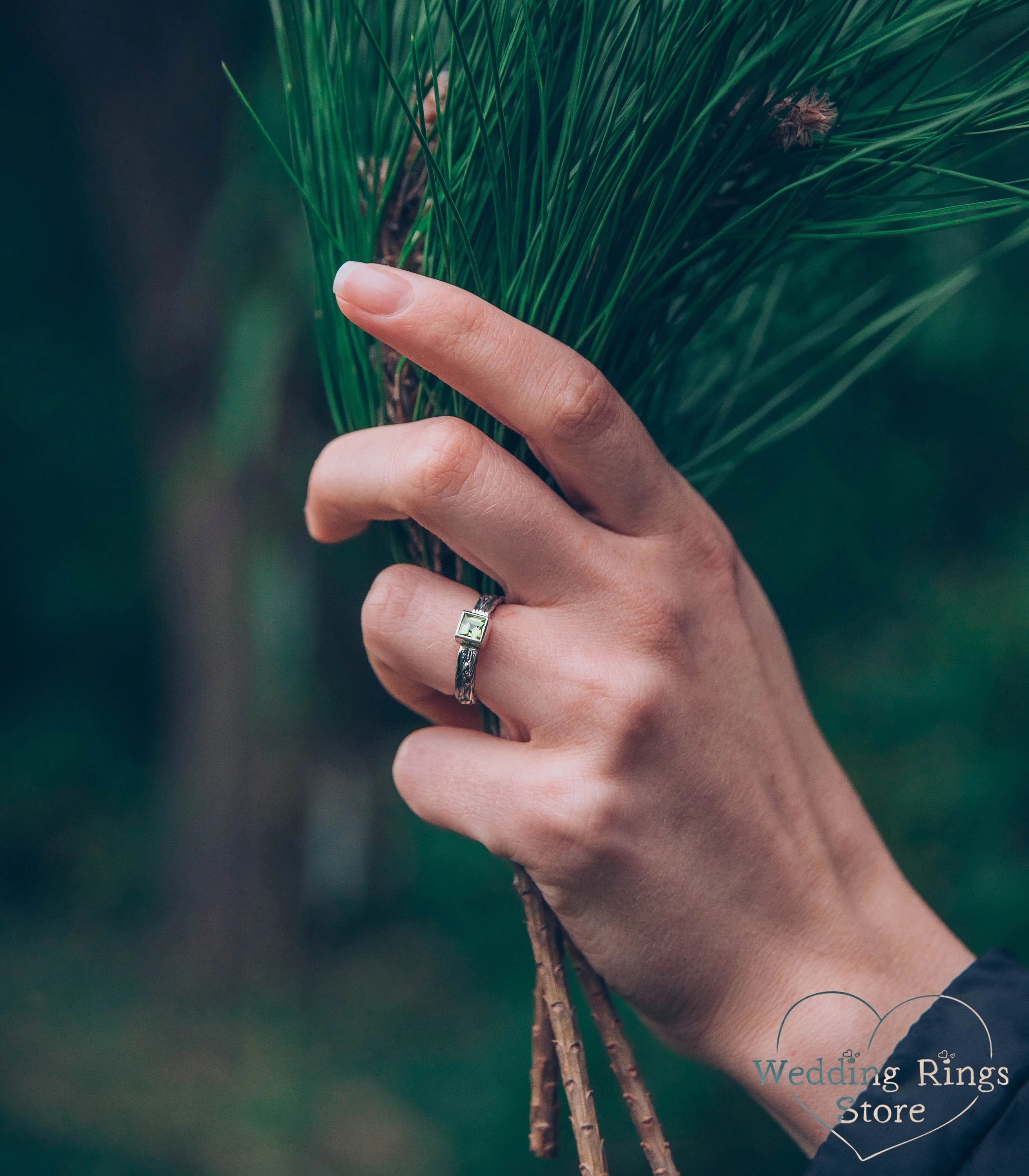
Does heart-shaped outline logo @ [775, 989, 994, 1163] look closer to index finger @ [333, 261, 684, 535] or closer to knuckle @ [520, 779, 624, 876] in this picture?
knuckle @ [520, 779, 624, 876]

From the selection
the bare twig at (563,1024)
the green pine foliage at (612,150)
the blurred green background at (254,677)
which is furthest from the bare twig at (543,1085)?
the blurred green background at (254,677)

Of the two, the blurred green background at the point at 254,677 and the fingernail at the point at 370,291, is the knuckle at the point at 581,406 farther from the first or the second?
the blurred green background at the point at 254,677

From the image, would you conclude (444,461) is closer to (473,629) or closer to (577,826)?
(473,629)

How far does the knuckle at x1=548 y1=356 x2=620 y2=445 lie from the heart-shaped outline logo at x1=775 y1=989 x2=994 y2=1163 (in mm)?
352

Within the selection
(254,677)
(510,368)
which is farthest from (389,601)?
(254,677)

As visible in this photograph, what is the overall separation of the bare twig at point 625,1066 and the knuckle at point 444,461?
30 centimetres

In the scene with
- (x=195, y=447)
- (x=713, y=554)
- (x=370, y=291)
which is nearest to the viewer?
(x=370, y=291)

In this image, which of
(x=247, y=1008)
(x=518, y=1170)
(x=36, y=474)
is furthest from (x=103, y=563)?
(x=518, y=1170)

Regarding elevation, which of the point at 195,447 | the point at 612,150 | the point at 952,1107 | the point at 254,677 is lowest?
the point at 952,1107

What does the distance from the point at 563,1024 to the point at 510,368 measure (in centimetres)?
37

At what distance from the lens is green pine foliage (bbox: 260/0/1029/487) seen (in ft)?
1.32

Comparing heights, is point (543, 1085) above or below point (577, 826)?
below

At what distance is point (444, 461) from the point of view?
417 mm

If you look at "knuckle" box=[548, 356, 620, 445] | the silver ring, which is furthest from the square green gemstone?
"knuckle" box=[548, 356, 620, 445]
